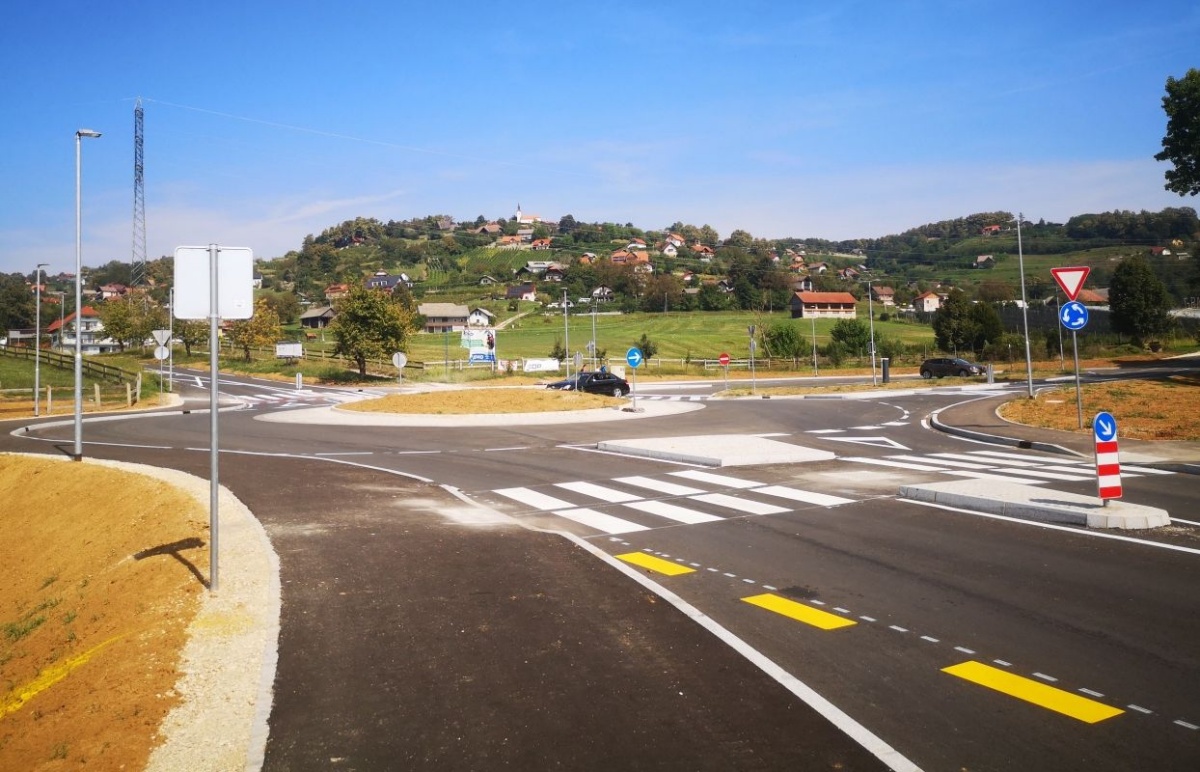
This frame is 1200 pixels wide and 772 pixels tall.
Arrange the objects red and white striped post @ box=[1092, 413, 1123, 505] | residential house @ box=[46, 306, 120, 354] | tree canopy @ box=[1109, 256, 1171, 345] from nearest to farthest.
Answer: red and white striped post @ box=[1092, 413, 1123, 505], tree canopy @ box=[1109, 256, 1171, 345], residential house @ box=[46, 306, 120, 354]

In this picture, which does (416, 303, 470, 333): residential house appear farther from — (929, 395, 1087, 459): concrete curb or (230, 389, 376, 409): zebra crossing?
(929, 395, 1087, 459): concrete curb

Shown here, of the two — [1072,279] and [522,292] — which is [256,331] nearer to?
[522,292]

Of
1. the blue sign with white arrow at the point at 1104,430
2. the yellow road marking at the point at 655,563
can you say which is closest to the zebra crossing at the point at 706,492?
the yellow road marking at the point at 655,563

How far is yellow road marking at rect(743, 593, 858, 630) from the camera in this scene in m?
7.07

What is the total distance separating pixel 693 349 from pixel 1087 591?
258 feet

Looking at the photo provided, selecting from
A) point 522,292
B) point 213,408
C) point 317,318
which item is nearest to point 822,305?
point 522,292

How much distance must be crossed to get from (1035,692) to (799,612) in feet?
7.29

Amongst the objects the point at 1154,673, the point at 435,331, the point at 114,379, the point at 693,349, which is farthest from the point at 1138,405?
the point at 435,331

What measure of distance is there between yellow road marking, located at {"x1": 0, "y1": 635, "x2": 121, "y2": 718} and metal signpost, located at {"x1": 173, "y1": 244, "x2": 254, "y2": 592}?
1359 millimetres

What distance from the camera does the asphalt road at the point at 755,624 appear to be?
484 cm

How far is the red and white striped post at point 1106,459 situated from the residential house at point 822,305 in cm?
11332

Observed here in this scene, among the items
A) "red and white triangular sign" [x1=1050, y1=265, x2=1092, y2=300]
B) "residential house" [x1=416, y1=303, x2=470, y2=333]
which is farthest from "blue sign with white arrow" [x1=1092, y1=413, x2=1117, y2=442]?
"residential house" [x1=416, y1=303, x2=470, y2=333]

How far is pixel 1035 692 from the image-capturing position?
549 cm

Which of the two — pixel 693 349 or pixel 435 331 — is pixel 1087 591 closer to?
pixel 693 349
